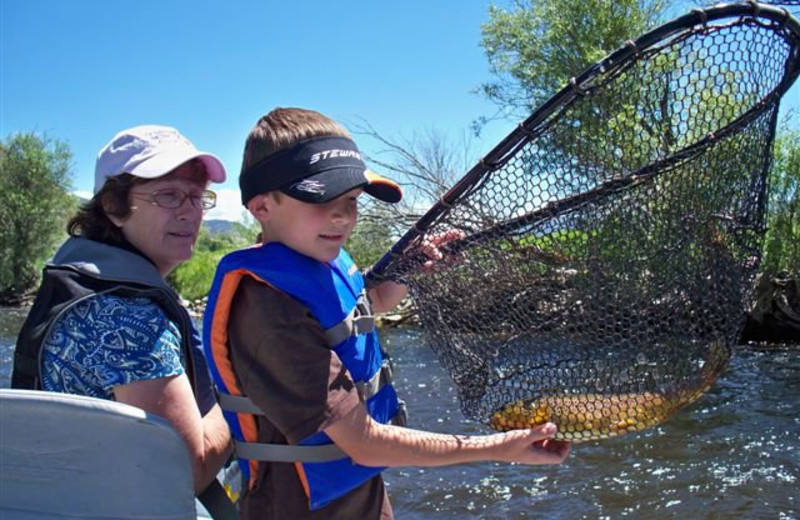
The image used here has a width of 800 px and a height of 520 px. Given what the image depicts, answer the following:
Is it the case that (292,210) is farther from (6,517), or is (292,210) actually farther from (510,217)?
(6,517)

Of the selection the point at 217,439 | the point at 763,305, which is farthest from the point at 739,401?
the point at 217,439

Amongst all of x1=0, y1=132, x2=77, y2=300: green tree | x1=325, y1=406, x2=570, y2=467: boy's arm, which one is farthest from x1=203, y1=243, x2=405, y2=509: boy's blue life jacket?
x1=0, y1=132, x2=77, y2=300: green tree

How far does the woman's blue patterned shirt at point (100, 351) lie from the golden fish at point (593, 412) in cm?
89

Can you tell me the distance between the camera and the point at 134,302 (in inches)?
68.7

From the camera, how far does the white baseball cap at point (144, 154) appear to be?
6.26 ft

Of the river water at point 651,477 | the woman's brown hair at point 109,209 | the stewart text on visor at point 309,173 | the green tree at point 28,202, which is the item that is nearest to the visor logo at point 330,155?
the stewart text on visor at point 309,173

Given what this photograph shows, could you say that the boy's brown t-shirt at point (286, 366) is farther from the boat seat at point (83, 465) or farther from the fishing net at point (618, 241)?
the fishing net at point (618, 241)

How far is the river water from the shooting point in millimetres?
5242

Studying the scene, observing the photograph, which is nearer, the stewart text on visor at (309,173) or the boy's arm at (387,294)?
the stewart text on visor at (309,173)

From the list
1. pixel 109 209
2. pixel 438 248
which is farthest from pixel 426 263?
pixel 109 209

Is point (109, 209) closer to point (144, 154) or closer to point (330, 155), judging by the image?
point (144, 154)

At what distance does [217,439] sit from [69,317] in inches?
19.6

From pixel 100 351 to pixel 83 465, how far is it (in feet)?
0.90

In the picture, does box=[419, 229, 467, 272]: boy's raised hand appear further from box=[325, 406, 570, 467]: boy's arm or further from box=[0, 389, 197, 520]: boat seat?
box=[0, 389, 197, 520]: boat seat
